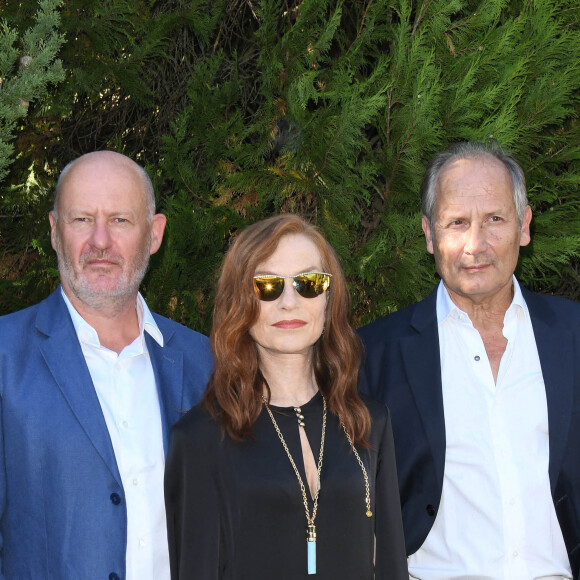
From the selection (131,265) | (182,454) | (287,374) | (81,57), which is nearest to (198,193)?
(81,57)

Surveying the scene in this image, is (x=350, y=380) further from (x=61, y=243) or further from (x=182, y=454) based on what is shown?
(x=61, y=243)

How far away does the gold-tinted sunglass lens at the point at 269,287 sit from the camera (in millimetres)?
3088

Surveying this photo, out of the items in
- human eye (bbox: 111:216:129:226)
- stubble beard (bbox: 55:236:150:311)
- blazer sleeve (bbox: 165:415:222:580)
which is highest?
human eye (bbox: 111:216:129:226)

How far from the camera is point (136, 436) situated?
3.27 metres

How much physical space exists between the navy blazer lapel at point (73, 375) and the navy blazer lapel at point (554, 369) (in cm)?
189

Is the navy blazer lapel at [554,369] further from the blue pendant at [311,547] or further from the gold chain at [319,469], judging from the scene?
the blue pendant at [311,547]

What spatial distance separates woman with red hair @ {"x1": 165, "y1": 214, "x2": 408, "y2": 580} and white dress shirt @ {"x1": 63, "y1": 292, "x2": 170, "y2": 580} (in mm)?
300

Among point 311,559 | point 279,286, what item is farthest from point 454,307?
point 311,559

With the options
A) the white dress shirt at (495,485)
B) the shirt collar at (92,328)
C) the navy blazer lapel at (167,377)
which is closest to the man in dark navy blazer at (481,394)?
the white dress shirt at (495,485)

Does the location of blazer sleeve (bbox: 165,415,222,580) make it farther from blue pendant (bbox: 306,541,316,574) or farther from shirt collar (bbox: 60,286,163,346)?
shirt collar (bbox: 60,286,163,346)

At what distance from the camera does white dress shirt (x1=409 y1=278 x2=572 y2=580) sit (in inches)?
136

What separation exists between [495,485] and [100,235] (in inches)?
79.4

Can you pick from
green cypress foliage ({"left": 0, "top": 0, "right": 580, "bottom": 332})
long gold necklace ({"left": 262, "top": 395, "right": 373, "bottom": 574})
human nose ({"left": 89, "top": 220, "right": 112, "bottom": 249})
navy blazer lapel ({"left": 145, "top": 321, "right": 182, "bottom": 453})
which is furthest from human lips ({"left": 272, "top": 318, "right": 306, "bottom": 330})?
green cypress foliage ({"left": 0, "top": 0, "right": 580, "bottom": 332})

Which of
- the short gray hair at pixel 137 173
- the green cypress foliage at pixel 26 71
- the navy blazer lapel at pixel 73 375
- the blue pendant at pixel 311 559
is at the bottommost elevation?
the blue pendant at pixel 311 559
